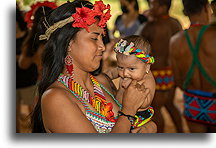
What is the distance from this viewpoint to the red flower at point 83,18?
1600 mm

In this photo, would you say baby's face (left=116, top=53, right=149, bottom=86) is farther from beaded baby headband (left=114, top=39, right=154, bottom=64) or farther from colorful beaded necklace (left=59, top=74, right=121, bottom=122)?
colorful beaded necklace (left=59, top=74, right=121, bottom=122)

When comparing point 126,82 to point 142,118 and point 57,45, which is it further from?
point 57,45

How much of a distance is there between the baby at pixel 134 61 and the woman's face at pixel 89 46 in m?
0.16

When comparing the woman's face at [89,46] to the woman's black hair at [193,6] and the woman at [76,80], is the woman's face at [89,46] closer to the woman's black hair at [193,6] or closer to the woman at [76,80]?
the woman at [76,80]

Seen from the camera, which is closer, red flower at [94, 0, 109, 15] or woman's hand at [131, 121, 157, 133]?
red flower at [94, 0, 109, 15]

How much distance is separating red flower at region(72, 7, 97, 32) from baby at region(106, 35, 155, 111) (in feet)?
0.78

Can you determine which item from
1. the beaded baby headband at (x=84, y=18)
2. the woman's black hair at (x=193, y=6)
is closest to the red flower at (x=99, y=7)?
the beaded baby headband at (x=84, y=18)

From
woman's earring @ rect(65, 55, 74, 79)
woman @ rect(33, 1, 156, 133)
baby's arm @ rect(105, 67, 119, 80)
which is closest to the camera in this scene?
woman @ rect(33, 1, 156, 133)

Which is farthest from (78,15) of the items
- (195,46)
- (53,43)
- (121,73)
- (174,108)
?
(174,108)

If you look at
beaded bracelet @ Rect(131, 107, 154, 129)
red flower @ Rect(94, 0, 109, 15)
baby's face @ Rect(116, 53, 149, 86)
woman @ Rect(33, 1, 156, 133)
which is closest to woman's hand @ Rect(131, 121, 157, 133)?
beaded bracelet @ Rect(131, 107, 154, 129)

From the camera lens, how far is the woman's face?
1644 mm

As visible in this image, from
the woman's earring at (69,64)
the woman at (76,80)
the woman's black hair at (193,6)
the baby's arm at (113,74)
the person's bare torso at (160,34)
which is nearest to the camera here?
the woman at (76,80)

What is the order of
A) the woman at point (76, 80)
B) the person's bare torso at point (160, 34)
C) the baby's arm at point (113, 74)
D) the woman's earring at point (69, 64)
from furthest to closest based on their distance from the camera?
the person's bare torso at point (160, 34), the baby's arm at point (113, 74), the woman's earring at point (69, 64), the woman at point (76, 80)

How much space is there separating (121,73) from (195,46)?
121cm
